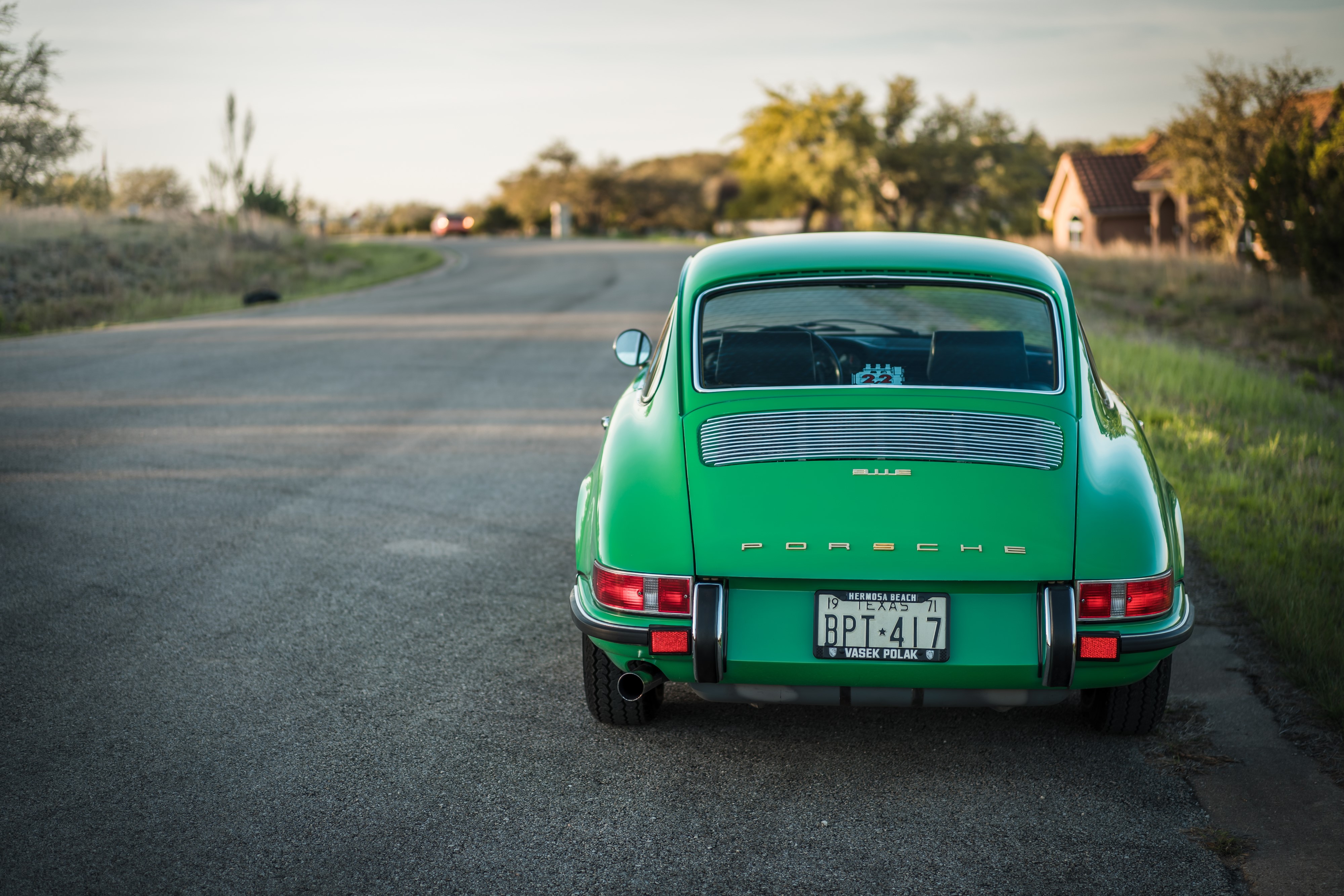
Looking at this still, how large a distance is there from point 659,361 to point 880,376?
0.85 meters

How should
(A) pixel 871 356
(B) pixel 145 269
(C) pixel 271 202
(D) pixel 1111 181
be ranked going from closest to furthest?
1. (A) pixel 871 356
2. (B) pixel 145 269
3. (C) pixel 271 202
4. (D) pixel 1111 181

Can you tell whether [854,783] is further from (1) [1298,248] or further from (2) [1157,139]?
(2) [1157,139]

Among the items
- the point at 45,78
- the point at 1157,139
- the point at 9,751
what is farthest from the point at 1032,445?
the point at 1157,139

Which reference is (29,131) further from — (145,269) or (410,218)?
(410,218)

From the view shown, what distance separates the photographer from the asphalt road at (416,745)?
9.17 ft

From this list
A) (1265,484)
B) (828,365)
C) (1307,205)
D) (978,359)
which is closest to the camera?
(978,359)

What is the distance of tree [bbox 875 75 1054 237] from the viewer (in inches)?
1829

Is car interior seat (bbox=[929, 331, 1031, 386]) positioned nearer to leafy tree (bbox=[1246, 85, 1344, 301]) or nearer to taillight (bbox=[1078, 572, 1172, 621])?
taillight (bbox=[1078, 572, 1172, 621])

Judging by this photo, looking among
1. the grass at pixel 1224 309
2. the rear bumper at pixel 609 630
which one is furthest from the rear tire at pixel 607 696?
the grass at pixel 1224 309

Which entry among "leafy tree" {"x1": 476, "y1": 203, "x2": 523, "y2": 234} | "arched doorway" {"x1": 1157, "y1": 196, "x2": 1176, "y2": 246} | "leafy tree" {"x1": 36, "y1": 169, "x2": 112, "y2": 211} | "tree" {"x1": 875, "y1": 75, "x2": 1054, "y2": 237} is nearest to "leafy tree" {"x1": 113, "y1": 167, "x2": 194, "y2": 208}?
"leafy tree" {"x1": 36, "y1": 169, "x2": 112, "y2": 211}

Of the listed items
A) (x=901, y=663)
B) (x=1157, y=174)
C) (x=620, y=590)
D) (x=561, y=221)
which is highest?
(x=1157, y=174)

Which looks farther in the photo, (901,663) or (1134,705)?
(1134,705)

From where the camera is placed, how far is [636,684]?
334 centimetres

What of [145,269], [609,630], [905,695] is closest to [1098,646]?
[905,695]
